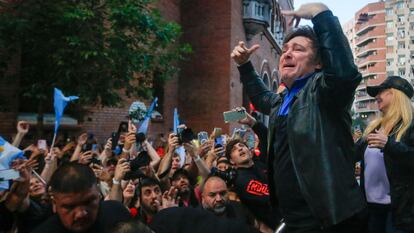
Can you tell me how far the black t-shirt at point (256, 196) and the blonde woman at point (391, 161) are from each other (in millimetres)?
985

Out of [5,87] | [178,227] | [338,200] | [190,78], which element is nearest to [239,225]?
[178,227]

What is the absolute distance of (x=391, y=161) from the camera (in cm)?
407

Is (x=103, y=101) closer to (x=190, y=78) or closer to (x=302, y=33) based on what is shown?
(x=302, y=33)

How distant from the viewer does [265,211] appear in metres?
4.39

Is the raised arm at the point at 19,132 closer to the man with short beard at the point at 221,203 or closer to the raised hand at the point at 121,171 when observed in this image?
the raised hand at the point at 121,171

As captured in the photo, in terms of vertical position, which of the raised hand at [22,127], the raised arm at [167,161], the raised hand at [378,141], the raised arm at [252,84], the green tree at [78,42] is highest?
the green tree at [78,42]

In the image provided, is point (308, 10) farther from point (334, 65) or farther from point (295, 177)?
point (295, 177)

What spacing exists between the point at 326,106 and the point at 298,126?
18 centimetres

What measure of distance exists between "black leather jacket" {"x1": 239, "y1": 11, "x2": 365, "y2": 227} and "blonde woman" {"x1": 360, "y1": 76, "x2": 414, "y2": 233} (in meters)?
1.65

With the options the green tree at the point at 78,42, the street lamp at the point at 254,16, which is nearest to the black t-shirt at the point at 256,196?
the green tree at the point at 78,42

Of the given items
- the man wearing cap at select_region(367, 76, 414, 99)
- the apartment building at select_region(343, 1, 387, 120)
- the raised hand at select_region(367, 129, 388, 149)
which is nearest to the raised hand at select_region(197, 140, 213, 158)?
the man wearing cap at select_region(367, 76, 414, 99)

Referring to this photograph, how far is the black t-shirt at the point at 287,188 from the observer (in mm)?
2340

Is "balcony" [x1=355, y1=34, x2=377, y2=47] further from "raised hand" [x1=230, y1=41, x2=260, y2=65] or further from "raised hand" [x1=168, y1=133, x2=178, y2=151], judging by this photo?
"raised hand" [x1=230, y1=41, x2=260, y2=65]

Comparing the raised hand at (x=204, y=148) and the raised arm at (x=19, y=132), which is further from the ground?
the raised arm at (x=19, y=132)
